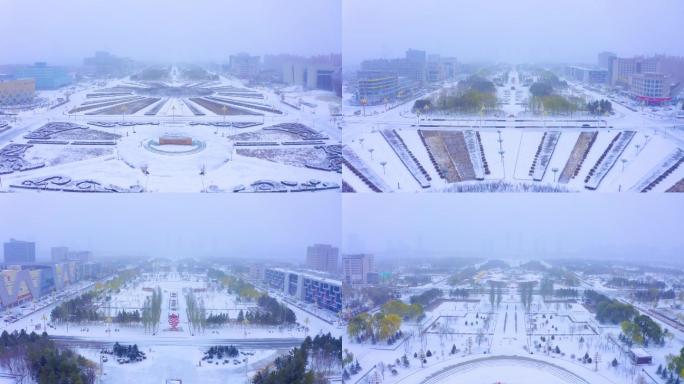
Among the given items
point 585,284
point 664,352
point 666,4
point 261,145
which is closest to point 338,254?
point 261,145

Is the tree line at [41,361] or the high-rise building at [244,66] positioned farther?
the high-rise building at [244,66]

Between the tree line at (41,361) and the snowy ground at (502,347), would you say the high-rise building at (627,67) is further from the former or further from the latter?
the tree line at (41,361)

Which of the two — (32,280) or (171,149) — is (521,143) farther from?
(32,280)

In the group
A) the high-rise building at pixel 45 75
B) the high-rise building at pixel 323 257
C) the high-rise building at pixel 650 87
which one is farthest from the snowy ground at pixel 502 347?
the high-rise building at pixel 45 75

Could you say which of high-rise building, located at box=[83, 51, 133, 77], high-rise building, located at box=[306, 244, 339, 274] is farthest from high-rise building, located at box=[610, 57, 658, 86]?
high-rise building, located at box=[83, 51, 133, 77]

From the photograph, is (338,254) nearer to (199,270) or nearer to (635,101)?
(199,270)

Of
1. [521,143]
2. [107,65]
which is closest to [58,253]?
[107,65]

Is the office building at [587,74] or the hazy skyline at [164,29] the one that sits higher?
the hazy skyline at [164,29]

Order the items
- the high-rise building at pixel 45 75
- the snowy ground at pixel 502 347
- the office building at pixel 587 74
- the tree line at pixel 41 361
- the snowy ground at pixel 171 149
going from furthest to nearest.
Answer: the high-rise building at pixel 45 75, the office building at pixel 587 74, the snowy ground at pixel 171 149, the snowy ground at pixel 502 347, the tree line at pixel 41 361
